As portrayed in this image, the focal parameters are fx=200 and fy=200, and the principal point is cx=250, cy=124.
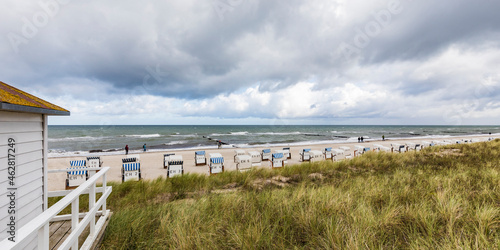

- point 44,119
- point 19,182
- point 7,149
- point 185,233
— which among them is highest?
point 44,119

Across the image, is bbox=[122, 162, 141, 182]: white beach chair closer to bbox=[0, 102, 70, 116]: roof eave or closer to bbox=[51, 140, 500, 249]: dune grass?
bbox=[51, 140, 500, 249]: dune grass

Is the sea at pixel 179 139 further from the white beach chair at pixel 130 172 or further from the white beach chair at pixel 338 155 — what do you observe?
A: the white beach chair at pixel 130 172

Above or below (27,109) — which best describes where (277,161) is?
below

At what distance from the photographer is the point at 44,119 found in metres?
3.49

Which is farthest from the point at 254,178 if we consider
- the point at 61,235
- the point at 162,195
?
the point at 61,235

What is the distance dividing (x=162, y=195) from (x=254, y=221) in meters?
4.43

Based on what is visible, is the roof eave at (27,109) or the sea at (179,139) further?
the sea at (179,139)

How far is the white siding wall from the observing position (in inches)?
109

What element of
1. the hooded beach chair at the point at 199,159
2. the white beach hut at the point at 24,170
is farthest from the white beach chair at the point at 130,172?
the white beach hut at the point at 24,170

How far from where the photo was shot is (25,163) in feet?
10.1

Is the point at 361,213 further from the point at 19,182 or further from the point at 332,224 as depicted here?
the point at 19,182

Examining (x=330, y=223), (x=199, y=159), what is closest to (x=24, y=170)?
(x=330, y=223)

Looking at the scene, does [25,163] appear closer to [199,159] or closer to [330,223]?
[330,223]

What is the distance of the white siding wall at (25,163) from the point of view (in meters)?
2.78
